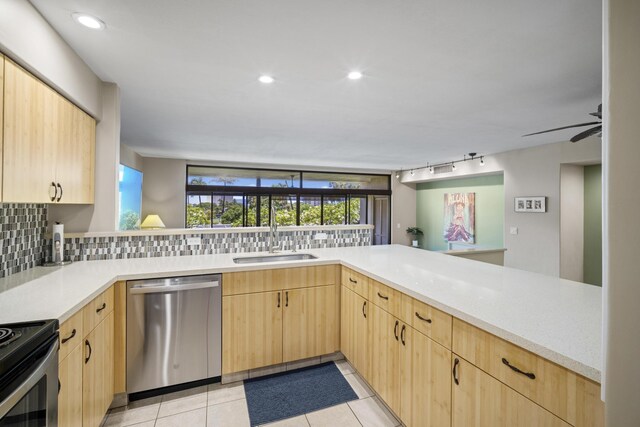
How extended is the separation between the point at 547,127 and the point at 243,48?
3845 mm

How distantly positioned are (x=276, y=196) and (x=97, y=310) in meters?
5.90

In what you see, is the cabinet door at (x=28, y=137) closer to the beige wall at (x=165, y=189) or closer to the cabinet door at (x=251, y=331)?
the cabinet door at (x=251, y=331)

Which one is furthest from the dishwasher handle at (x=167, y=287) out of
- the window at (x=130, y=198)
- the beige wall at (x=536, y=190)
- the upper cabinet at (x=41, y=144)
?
the beige wall at (x=536, y=190)

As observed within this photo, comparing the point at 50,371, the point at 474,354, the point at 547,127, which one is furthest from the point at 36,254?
the point at 547,127

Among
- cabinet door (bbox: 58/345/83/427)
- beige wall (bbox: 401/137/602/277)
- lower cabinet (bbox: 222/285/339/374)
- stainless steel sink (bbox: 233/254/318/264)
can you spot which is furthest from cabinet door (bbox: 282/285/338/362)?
beige wall (bbox: 401/137/602/277)

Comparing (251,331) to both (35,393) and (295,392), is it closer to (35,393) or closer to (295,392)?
(295,392)

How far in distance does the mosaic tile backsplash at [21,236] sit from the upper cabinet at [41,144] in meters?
0.33

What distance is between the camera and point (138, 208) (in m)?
6.00

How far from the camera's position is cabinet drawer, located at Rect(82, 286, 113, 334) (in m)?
1.56

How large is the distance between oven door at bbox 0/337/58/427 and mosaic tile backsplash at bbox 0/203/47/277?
115cm

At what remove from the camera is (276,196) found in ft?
24.6

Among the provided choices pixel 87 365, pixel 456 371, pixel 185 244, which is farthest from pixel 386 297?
pixel 185 244

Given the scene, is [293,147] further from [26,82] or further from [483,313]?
[483,313]

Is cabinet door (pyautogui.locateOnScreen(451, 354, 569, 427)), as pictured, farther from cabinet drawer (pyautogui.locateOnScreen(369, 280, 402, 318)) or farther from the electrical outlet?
the electrical outlet
